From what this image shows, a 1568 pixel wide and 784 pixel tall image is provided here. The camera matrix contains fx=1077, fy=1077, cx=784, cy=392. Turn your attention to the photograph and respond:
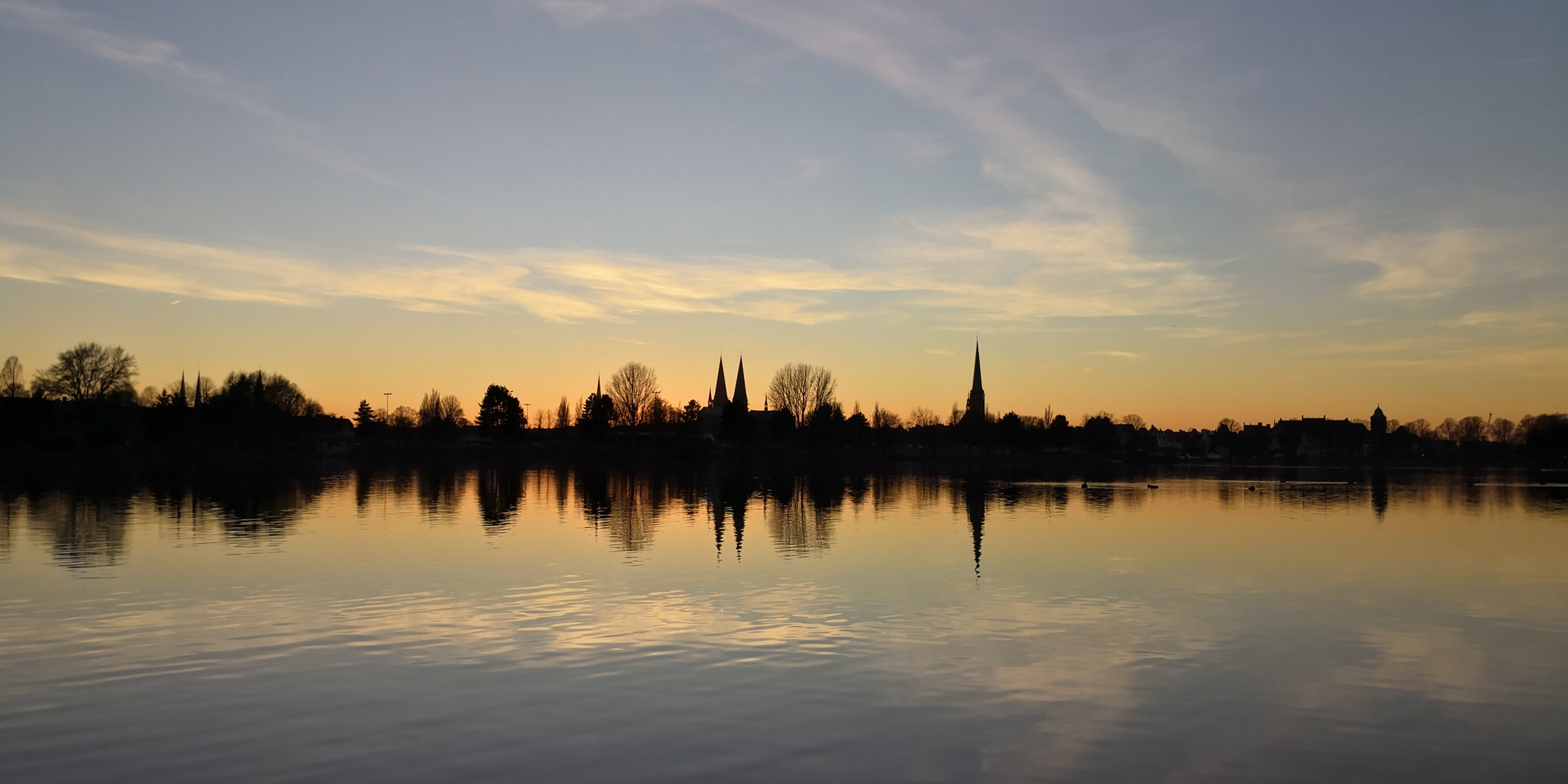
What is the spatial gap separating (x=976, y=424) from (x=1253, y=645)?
169 m

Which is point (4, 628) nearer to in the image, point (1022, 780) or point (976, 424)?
point (1022, 780)

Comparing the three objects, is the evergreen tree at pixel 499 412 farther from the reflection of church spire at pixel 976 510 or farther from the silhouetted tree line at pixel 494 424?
the reflection of church spire at pixel 976 510

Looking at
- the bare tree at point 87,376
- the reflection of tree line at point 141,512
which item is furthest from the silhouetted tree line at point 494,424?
the reflection of tree line at point 141,512

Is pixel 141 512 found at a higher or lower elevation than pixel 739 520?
higher

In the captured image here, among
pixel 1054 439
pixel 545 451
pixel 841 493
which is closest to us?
pixel 841 493

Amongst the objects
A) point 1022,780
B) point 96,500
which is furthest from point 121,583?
point 96,500

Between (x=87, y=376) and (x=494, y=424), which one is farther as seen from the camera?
(x=494, y=424)

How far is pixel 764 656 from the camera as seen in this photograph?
16.8 meters

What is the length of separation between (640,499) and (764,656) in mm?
40949

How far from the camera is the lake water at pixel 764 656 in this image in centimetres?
1166

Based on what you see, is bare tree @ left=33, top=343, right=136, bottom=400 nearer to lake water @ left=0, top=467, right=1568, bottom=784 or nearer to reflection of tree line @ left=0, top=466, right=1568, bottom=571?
reflection of tree line @ left=0, top=466, right=1568, bottom=571

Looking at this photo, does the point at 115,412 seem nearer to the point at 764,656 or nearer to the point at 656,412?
the point at 656,412

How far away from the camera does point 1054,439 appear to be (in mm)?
185750

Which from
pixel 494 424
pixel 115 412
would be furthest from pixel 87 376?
pixel 494 424
